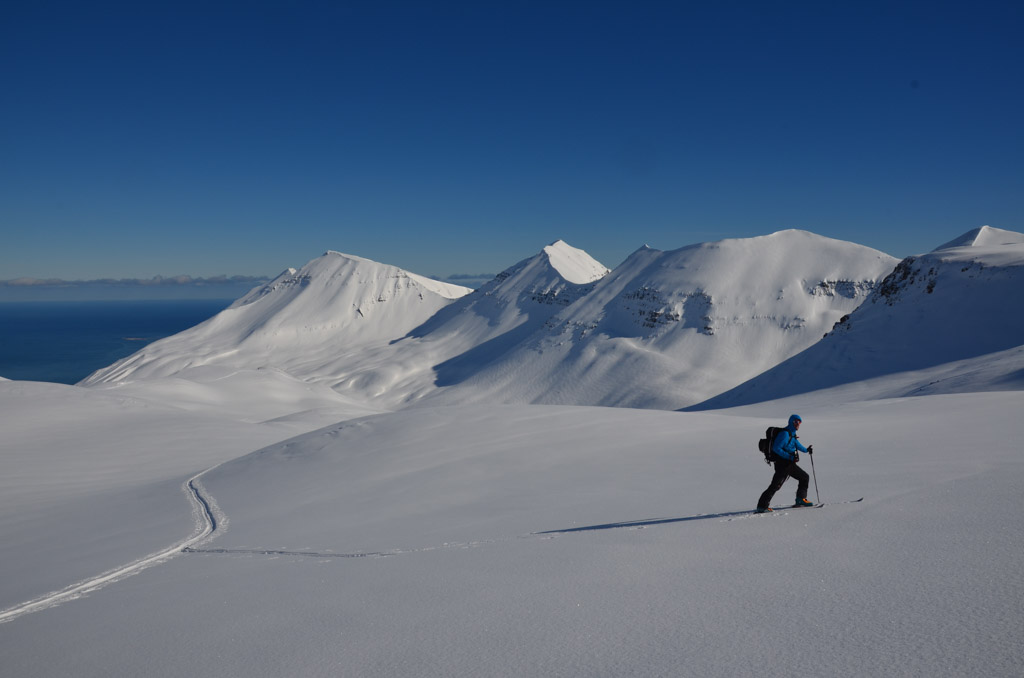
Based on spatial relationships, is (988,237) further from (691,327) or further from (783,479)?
(783,479)

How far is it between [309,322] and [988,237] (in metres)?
160

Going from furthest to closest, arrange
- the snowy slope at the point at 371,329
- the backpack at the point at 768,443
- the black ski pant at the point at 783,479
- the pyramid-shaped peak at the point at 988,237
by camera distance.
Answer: the snowy slope at the point at 371,329 < the pyramid-shaped peak at the point at 988,237 < the backpack at the point at 768,443 < the black ski pant at the point at 783,479

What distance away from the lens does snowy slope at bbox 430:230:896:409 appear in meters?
80.8

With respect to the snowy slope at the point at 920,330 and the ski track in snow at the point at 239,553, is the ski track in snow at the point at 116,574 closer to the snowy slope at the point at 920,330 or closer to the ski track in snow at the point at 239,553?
the ski track in snow at the point at 239,553

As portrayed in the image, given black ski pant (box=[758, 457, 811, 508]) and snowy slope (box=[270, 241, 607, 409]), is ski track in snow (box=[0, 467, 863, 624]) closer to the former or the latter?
black ski pant (box=[758, 457, 811, 508])

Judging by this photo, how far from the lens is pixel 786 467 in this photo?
8.44 metres

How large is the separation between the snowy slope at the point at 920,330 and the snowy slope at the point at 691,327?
17.0m

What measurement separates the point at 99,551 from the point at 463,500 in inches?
299

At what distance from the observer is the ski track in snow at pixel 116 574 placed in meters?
8.64

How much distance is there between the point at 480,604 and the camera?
6.06 meters

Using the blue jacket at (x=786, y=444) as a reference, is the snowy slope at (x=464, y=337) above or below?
above

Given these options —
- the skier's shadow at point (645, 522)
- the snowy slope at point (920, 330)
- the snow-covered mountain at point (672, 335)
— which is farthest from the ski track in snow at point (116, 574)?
Answer: the snowy slope at point (920, 330)

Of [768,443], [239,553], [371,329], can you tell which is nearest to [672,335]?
[768,443]

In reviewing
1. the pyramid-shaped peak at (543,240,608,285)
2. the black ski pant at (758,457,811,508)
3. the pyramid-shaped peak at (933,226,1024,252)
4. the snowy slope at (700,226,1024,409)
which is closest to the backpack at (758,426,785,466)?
the black ski pant at (758,457,811,508)
